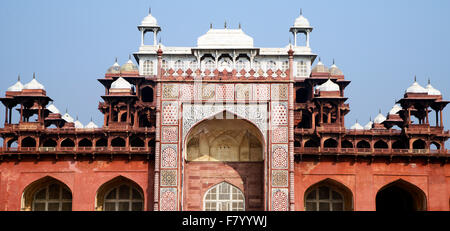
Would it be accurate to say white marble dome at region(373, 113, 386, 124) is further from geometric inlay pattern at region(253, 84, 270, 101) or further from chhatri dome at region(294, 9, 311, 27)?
geometric inlay pattern at region(253, 84, 270, 101)

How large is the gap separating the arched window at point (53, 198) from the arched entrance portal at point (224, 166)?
221 inches

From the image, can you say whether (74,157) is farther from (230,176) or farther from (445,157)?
(445,157)

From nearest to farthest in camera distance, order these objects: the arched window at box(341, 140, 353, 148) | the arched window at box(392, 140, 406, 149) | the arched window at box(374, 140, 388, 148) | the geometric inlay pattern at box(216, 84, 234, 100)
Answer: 1. the geometric inlay pattern at box(216, 84, 234, 100)
2. the arched window at box(392, 140, 406, 149)
3. the arched window at box(341, 140, 353, 148)
4. the arched window at box(374, 140, 388, 148)

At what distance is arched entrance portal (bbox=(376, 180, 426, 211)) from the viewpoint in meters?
28.2

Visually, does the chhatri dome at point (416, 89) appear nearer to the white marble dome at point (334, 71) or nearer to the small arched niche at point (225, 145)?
the white marble dome at point (334, 71)

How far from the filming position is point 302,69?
3856 cm

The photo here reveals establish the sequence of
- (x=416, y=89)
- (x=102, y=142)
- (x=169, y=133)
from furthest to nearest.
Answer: (x=102, y=142) → (x=416, y=89) → (x=169, y=133)

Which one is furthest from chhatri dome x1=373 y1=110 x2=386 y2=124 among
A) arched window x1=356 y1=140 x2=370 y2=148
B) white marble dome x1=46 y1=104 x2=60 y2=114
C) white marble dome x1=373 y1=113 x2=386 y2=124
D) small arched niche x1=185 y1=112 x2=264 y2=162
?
white marble dome x1=46 y1=104 x2=60 y2=114

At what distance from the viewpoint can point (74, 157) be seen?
28.1 metres

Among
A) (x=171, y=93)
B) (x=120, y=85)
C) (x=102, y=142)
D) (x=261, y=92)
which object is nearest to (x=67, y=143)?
(x=102, y=142)

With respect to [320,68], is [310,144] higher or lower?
lower

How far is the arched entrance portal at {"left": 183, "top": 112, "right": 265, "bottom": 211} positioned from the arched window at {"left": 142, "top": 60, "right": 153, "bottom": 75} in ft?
39.4

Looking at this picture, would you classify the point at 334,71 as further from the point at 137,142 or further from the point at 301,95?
the point at 137,142

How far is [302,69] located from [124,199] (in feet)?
48.1
